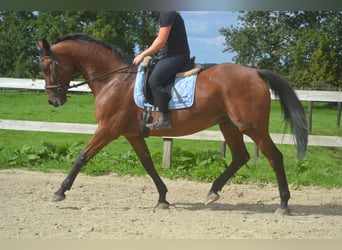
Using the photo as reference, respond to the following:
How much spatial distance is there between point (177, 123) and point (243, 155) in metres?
0.84

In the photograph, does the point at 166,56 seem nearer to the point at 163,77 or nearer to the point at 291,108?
the point at 163,77

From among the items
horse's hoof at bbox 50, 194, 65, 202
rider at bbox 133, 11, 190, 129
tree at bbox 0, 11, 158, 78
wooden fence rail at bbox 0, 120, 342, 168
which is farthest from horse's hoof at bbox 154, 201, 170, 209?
tree at bbox 0, 11, 158, 78

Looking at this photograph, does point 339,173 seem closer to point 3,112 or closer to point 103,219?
point 103,219

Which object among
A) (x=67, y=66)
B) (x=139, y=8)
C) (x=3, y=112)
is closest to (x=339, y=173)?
(x=139, y=8)

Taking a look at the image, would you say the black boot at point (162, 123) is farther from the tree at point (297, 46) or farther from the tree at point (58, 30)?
the tree at point (297, 46)

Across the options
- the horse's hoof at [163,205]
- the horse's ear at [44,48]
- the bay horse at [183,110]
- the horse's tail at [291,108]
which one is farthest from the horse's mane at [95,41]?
the horse's hoof at [163,205]

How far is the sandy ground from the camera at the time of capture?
378cm

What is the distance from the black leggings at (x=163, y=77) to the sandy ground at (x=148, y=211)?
1120 mm

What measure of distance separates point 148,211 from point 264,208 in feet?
4.23

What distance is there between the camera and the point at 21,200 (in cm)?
474

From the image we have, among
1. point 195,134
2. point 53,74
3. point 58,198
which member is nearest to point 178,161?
point 195,134

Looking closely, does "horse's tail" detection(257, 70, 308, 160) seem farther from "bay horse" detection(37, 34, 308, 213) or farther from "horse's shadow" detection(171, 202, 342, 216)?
"horse's shadow" detection(171, 202, 342, 216)

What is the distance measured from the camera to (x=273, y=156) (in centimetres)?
439

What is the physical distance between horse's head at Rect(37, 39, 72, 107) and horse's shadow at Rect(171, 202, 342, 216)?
1.71m
